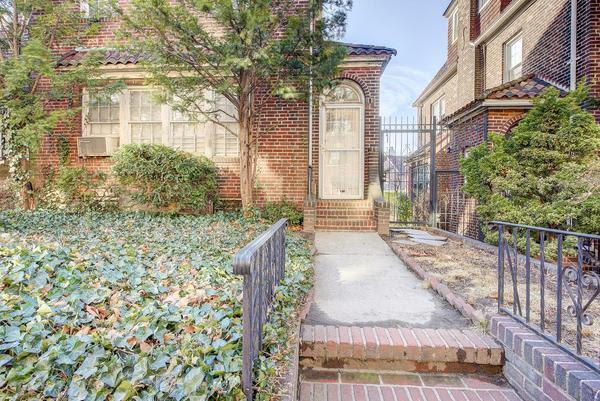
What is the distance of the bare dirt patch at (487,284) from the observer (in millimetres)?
2595

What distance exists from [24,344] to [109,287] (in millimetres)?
952

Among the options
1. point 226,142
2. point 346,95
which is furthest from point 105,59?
point 346,95

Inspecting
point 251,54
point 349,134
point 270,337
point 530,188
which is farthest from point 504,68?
point 270,337

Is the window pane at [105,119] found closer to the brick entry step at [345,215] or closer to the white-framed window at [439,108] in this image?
the brick entry step at [345,215]

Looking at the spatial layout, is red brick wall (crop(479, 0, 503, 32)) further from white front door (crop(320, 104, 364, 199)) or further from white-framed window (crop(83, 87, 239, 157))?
white-framed window (crop(83, 87, 239, 157))

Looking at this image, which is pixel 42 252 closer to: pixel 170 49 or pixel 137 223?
pixel 137 223

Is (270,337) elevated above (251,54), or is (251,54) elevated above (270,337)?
(251,54)

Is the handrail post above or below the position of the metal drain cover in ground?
above

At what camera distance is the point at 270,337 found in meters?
2.16

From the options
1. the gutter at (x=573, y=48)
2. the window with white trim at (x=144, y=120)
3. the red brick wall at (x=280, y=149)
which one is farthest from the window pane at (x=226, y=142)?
the gutter at (x=573, y=48)

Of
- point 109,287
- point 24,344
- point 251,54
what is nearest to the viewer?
point 24,344

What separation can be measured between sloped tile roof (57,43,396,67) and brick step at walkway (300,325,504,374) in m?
6.60

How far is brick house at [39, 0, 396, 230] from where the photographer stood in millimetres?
7961

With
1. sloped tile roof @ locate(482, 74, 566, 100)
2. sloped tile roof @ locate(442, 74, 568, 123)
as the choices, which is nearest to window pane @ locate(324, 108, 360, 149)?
sloped tile roof @ locate(442, 74, 568, 123)
